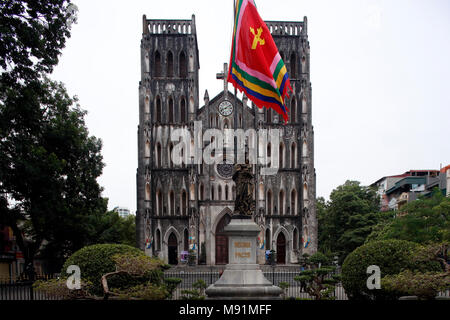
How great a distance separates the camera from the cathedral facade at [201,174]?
4316cm

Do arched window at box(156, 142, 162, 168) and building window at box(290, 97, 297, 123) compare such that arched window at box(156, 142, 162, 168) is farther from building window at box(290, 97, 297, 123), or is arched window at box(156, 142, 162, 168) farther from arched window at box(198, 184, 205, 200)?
building window at box(290, 97, 297, 123)

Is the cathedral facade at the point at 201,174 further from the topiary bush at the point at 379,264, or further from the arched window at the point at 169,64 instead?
the topiary bush at the point at 379,264

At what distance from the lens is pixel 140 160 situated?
4391 centimetres

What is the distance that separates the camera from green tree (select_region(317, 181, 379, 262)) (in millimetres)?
47000

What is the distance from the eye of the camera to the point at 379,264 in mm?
16281

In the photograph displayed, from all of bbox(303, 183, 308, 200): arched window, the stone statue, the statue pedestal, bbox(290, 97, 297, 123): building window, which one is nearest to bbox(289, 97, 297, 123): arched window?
bbox(290, 97, 297, 123): building window

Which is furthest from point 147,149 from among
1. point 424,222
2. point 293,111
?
point 424,222

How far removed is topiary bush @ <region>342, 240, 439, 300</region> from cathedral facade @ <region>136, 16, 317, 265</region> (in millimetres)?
25631

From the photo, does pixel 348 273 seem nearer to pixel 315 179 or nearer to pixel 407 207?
pixel 407 207

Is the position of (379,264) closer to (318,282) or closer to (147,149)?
(318,282)

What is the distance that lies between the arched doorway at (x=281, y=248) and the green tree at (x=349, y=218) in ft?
19.3

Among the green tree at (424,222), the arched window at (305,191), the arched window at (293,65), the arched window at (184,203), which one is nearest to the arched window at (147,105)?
the arched window at (184,203)
